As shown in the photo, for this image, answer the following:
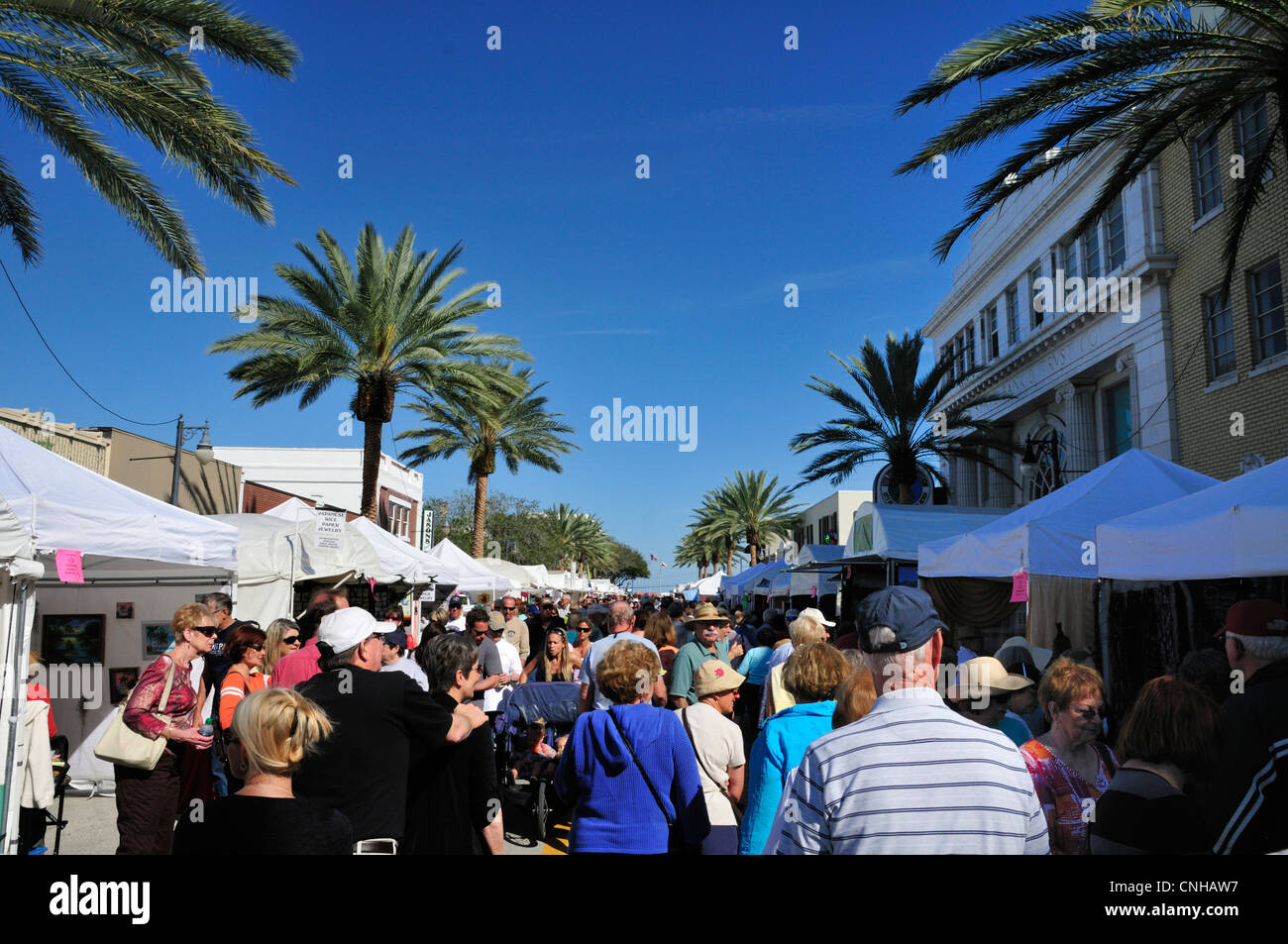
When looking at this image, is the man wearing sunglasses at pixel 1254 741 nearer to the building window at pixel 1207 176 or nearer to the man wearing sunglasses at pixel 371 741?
the man wearing sunglasses at pixel 371 741

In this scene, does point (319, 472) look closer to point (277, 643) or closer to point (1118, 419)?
point (1118, 419)

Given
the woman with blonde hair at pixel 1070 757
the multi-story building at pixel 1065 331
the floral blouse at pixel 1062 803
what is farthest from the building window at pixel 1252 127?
the floral blouse at pixel 1062 803

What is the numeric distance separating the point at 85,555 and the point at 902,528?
11851 millimetres

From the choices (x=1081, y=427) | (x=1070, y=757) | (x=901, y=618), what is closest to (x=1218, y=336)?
(x=1081, y=427)

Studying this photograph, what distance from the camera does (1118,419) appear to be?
23531mm

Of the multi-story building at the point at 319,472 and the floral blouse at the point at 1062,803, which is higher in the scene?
the multi-story building at the point at 319,472

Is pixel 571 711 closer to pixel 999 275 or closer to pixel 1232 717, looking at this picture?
pixel 1232 717

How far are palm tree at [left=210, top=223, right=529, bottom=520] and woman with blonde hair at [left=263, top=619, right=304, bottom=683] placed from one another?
1304 centimetres

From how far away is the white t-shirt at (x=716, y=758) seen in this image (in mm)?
4379

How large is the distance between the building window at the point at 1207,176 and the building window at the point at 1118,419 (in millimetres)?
5530

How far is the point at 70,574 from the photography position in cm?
625

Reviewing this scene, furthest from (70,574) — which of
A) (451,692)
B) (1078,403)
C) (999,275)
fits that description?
(999,275)

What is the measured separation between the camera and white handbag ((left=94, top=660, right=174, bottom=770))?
5.25 metres
